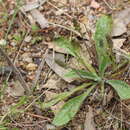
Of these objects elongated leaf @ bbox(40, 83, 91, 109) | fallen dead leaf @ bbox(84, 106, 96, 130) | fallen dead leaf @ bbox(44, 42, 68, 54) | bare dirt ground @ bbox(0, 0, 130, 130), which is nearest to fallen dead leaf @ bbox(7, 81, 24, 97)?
bare dirt ground @ bbox(0, 0, 130, 130)

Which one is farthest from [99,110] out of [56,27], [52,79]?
[56,27]

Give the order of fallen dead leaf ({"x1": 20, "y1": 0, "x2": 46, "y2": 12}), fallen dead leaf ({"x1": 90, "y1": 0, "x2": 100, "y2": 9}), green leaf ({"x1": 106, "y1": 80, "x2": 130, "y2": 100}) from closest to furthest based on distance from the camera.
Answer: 1. green leaf ({"x1": 106, "y1": 80, "x2": 130, "y2": 100})
2. fallen dead leaf ({"x1": 90, "y1": 0, "x2": 100, "y2": 9})
3. fallen dead leaf ({"x1": 20, "y1": 0, "x2": 46, "y2": 12})

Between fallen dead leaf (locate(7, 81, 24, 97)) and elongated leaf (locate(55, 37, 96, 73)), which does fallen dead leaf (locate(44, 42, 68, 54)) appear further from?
fallen dead leaf (locate(7, 81, 24, 97))

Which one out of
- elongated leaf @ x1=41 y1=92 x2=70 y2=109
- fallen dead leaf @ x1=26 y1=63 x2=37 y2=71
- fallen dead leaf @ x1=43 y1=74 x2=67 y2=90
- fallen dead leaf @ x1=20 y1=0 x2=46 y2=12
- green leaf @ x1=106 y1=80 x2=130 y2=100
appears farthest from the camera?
fallen dead leaf @ x1=20 y1=0 x2=46 y2=12

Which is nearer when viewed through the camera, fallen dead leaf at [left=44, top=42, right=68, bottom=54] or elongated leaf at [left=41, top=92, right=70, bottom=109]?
elongated leaf at [left=41, top=92, right=70, bottom=109]

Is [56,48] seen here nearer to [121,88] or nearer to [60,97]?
[60,97]

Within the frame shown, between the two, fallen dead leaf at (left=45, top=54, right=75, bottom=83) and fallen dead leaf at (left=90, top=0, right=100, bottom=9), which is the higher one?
fallen dead leaf at (left=90, top=0, right=100, bottom=9)

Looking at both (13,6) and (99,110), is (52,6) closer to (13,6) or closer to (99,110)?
(13,6)

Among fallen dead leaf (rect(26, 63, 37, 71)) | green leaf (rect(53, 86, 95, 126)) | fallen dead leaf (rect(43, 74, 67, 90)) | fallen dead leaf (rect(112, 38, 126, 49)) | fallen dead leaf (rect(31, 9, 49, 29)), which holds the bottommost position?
green leaf (rect(53, 86, 95, 126))
